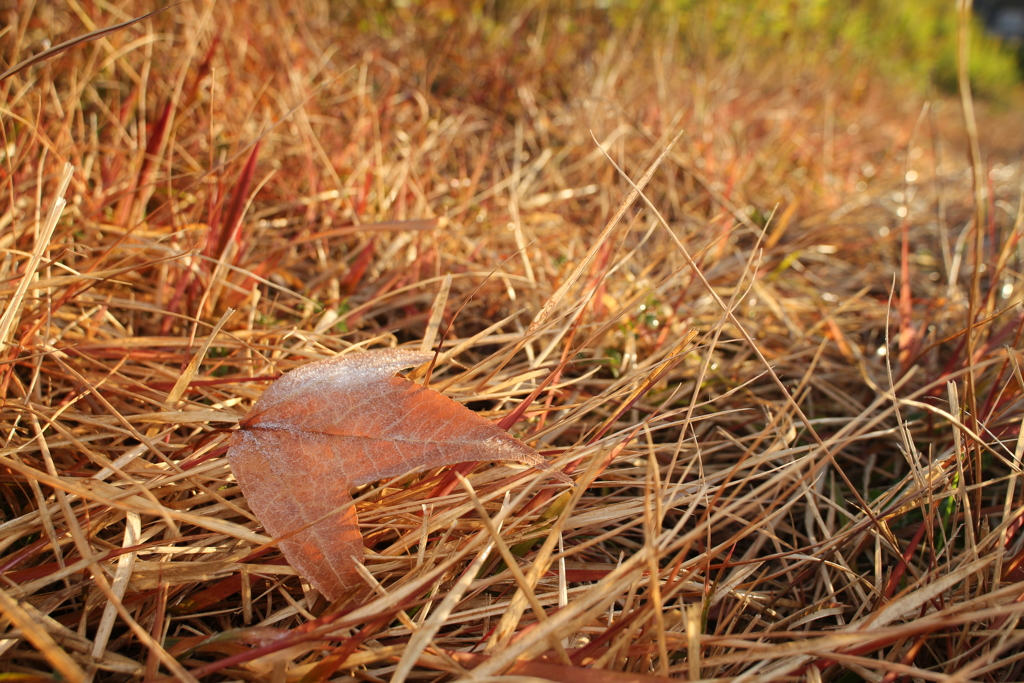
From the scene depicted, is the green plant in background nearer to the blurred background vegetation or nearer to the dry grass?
the blurred background vegetation

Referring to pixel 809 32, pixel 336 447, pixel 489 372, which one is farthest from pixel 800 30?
pixel 336 447

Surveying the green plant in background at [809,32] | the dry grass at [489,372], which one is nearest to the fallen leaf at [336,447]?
the dry grass at [489,372]

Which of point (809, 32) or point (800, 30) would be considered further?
point (809, 32)

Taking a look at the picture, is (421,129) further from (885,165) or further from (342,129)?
(885,165)

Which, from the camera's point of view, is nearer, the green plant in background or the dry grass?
the dry grass

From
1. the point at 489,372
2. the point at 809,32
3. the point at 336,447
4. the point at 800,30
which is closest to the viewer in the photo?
the point at 336,447

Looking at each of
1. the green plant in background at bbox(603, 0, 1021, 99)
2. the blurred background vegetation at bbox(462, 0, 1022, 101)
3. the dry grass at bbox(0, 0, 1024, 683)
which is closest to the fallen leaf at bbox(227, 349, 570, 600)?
the dry grass at bbox(0, 0, 1024, 683)

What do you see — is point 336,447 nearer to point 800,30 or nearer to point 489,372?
point 489,372
